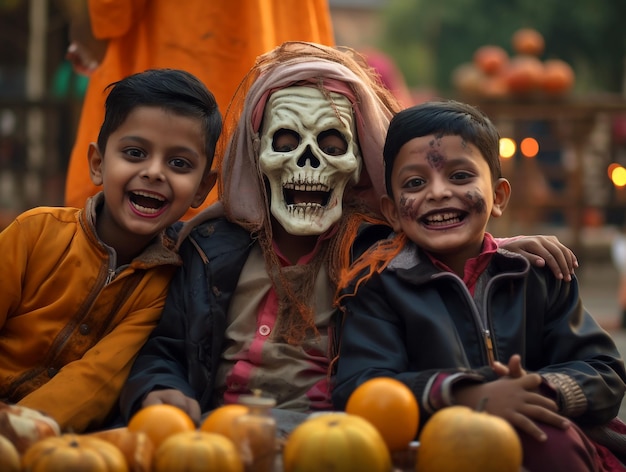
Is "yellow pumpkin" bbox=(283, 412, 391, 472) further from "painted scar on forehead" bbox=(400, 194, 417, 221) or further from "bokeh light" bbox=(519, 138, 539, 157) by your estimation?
"bokeh light" bbox=(519, 138, 539, 157)

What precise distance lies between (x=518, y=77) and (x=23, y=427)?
12.1 metres

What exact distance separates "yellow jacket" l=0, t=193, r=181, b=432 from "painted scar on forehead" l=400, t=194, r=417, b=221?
786mm

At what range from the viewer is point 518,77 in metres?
14.0

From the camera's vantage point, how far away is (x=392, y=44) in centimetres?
4944

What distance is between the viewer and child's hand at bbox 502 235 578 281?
3318 millimetres

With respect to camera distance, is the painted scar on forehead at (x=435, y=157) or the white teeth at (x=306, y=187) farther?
the white teeth at (x=306, y=187)

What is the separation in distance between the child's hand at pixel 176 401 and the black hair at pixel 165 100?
0.84 m

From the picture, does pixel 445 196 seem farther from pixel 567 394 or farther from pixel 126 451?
pixel 126 451

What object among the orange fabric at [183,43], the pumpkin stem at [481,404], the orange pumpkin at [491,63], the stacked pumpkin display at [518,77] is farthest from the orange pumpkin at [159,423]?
the orange pumpkin at [491,63]

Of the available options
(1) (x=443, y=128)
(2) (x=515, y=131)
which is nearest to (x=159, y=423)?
(1) (x=443, y=128)

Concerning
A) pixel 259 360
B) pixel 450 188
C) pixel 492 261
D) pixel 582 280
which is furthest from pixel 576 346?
pixel 582 280

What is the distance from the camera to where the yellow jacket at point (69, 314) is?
335cm

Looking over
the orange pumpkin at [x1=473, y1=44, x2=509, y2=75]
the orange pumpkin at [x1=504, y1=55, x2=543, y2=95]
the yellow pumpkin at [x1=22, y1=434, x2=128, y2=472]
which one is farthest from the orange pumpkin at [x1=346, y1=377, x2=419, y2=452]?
the orange pumpkin at [x1=473, y1=44, x2=509, y2=75]

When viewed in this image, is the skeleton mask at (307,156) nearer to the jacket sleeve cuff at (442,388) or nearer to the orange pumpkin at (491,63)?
the jacket sleeve cuff at (442,388)
